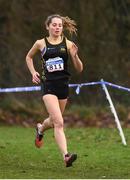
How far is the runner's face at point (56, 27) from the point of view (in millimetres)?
9938

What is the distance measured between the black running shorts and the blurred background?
431 inches

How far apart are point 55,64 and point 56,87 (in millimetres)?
311

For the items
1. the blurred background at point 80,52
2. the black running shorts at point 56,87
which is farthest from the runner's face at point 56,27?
the blurred background at point 80,52

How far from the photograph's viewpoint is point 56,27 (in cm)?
995

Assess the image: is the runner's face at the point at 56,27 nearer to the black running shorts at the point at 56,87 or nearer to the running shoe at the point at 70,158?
the black running shorts at the point at 56,87

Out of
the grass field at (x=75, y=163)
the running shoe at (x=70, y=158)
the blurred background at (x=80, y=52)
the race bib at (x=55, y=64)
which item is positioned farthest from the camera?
the blurred background at (x=80, y=52)

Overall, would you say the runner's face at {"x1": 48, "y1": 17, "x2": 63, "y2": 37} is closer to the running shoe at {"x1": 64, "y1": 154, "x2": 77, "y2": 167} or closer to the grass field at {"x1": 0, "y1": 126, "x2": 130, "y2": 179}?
the running shoe at {"x1": 64, "y1": 154, "x2": 77, "y2": 167}

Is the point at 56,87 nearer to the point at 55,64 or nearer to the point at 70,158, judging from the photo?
the point at 55,64

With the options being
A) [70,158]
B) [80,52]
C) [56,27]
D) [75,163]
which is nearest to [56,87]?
[56,27]

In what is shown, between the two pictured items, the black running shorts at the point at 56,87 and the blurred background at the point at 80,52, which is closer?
the black running shorts at the point at 56,87

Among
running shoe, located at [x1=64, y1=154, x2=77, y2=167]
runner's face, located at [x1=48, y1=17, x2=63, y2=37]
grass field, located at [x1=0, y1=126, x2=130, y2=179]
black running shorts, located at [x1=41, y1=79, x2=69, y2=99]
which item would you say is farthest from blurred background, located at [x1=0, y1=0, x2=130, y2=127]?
running shoe, located at [x1=64, y1=154, x2=77, y2=167]

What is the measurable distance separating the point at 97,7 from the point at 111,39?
118 centimetres

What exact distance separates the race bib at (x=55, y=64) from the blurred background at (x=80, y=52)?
11.1 m

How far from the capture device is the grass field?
31.7 ft
